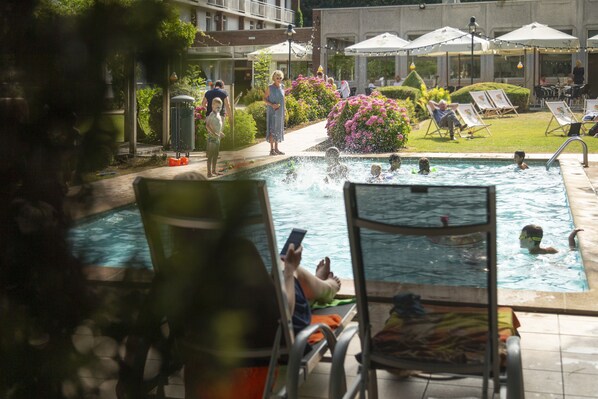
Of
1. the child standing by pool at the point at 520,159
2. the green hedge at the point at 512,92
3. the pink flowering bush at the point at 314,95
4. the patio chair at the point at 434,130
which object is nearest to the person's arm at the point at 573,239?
the child standing by pool at the point at 520,159

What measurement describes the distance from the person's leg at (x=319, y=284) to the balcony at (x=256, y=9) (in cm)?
209

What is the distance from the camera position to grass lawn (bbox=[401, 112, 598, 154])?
15.7 metres

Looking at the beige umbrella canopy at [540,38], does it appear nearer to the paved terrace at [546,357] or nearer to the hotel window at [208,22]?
the paved terrace at [546,357]

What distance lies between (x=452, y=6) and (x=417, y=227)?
1357 inches

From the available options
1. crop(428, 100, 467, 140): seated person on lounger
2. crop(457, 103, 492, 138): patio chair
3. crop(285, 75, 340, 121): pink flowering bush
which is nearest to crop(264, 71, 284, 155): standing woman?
crop(428, 100, 467, 140): seated person on lounger

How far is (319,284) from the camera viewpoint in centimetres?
372

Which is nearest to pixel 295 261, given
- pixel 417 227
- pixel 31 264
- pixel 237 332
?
pixel 417 227

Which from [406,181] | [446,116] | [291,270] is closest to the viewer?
[291,270]

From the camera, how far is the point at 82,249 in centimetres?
118

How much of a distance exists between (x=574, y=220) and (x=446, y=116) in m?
10.1

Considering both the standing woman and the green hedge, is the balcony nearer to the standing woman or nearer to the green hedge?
the standing woman

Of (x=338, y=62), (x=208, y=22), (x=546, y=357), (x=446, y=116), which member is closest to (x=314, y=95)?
(x=446, y=116)

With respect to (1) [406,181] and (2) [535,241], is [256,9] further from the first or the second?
(1) [406,181]

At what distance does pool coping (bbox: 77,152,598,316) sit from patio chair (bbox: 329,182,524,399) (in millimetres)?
425
